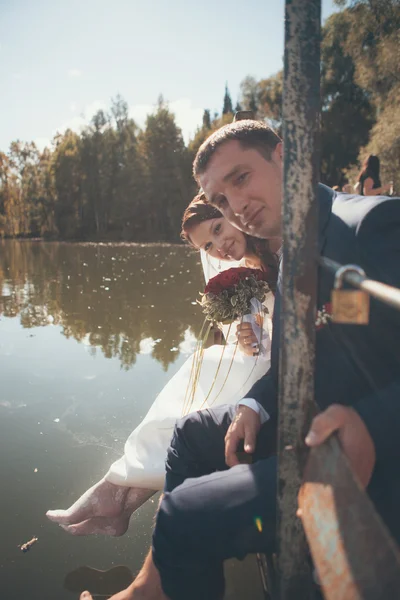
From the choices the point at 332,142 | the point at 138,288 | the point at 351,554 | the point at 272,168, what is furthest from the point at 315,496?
the point at 332,142

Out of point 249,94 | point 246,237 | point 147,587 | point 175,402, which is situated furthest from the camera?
point 249,94

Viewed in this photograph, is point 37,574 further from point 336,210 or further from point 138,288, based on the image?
point 138,288

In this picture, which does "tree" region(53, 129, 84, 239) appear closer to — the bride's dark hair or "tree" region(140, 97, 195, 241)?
"tree" region(140, 97, 195, 241)

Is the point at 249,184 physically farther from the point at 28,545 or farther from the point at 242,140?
the point at 28,545

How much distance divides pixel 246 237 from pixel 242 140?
1322mm

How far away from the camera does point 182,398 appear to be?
2.83 metres

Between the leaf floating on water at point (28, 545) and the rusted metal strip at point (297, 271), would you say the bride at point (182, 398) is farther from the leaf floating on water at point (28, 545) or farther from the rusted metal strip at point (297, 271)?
the rusted metal strip at point (297, 271)

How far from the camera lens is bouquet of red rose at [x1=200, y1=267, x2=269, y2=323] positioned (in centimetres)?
294

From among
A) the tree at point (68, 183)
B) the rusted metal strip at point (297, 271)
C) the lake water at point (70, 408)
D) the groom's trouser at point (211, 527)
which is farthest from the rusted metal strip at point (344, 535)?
the tree at point (68, 183)

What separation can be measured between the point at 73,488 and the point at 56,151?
53.1m

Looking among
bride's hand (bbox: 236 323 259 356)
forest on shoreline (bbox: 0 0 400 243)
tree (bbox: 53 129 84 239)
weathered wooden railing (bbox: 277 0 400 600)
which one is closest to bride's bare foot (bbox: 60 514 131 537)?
bride's hand (bbox: 236 323 259 356)

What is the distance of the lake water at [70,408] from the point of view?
2270mm

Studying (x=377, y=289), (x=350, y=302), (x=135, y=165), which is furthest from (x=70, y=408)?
(x=135, y=165)

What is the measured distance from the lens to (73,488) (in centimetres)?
286
